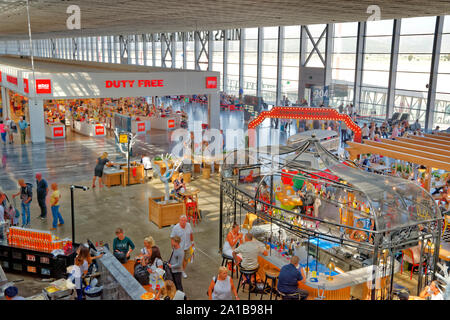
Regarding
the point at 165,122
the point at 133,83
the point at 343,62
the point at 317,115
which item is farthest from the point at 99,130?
the point at 343,62

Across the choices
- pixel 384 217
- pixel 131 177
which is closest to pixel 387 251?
pixel 384 217

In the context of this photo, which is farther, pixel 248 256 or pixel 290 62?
pixel 290 62

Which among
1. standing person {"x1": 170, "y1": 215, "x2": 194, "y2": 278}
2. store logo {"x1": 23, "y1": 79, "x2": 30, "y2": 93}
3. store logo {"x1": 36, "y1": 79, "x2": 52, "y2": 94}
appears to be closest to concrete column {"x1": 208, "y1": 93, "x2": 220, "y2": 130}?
store logo {"x1": 36, "y1": 79, "x2": 52, "y2": 94}

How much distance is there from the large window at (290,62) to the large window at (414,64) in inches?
337

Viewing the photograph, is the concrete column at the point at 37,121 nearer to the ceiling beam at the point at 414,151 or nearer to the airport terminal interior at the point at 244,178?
the airport terminal interior at the point at 244,178

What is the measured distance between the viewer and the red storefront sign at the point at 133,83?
67.5ft

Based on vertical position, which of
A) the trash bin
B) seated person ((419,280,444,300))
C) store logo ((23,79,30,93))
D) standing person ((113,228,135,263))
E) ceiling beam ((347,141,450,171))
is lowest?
the trash bin

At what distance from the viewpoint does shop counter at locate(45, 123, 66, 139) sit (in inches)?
906

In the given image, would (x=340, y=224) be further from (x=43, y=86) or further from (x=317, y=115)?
(x=43, y=86)

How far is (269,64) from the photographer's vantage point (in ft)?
112

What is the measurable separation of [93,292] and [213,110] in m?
17.6

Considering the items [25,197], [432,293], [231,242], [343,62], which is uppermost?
[343,62]

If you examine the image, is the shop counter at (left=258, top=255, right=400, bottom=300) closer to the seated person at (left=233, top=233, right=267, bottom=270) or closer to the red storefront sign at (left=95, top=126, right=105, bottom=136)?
the seated person at (left=233, top=233, right=267, bottom=270)

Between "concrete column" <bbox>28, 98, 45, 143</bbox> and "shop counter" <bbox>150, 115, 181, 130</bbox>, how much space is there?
7.22 m
